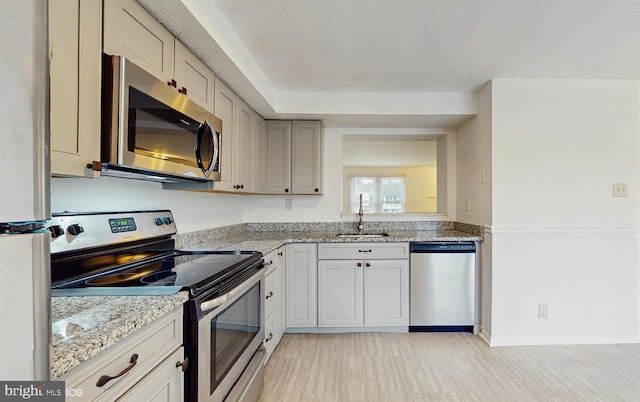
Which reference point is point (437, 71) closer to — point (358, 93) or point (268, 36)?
point (358, 93)

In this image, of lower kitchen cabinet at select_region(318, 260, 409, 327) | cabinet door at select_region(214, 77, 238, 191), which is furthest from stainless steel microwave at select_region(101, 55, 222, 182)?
lower kitchen cabinet at select_region(318, 260, 409, 327)

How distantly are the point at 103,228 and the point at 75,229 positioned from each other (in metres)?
0.15

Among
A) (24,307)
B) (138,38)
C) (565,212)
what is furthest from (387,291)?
(24,307)

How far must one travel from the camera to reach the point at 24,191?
49 centimetres

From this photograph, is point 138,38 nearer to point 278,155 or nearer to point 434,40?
point 434,40

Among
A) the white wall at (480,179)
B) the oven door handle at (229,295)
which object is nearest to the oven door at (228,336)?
the oven door handle at (229,295)

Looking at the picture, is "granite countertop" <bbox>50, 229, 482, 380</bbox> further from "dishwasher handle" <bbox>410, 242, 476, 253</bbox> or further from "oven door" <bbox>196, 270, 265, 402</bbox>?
"dishwasher handle" <bbox>410, 242, 476, 253</bbox>

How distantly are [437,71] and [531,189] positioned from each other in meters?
1.27

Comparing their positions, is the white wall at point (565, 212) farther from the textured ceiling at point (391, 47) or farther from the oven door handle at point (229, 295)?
the oven door handle at point (229, 295)

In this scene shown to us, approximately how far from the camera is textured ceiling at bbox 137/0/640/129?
1.74 meters

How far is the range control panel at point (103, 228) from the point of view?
1.28 meters

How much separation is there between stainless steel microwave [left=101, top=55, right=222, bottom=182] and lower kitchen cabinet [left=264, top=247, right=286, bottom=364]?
922mm

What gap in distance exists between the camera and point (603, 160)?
2744 millimetres

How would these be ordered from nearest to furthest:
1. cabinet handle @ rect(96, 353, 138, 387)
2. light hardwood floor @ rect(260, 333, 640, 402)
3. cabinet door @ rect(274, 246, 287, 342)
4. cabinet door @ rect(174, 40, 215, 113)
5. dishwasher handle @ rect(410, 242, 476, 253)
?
cabinet handle @ rect(96, 353, 138, 387) → cabinet door @ rect(174, 40, 215, 113) → light hardwood floor @ rect(260, 333, 640, 402) → cabinet door @ rect(274, 246, 287, 342) → dishwasher handle @ rect(410, 242, 476, 253)
